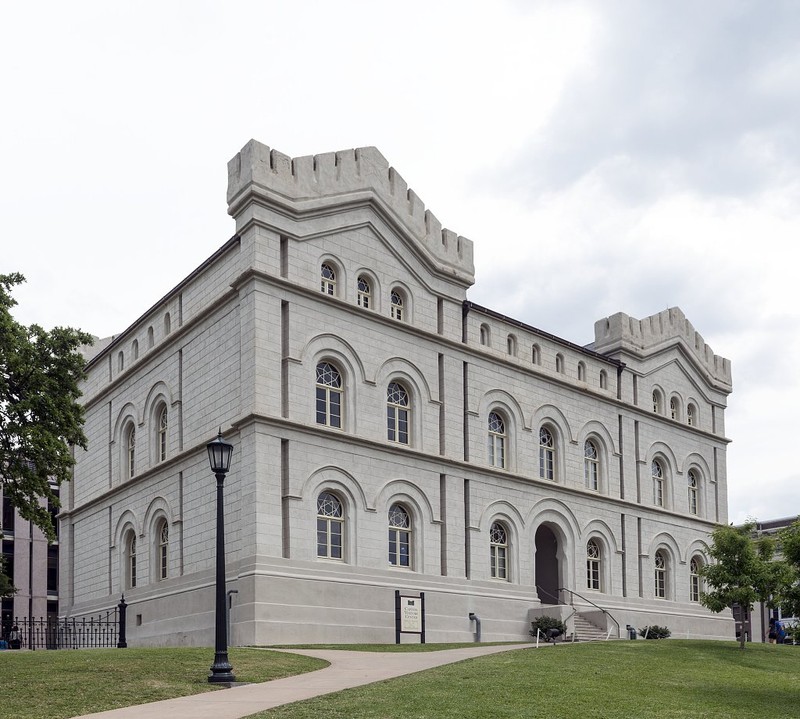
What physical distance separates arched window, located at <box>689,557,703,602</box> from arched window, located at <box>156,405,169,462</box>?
82.8ft

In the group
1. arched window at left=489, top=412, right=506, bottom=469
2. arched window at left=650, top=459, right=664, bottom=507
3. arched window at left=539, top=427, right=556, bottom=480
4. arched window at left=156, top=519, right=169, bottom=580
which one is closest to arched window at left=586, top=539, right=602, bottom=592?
arched window at left=539, top=427, right=556, bottom=480

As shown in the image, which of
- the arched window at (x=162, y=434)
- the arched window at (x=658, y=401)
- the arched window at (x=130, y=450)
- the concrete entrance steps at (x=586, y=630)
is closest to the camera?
the arched window at (x=162, y=434)

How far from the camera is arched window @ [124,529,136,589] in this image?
42.1 m

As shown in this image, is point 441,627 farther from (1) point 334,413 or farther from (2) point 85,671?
(2) point 85,671

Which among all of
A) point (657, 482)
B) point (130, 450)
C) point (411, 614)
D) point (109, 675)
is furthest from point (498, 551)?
point (109, 675)

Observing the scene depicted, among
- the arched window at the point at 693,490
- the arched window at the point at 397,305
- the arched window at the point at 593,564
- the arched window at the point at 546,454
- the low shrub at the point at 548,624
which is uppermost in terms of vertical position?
the arched window at the point at 397,305

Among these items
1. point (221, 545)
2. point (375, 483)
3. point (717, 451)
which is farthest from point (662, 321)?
point (221, 545)

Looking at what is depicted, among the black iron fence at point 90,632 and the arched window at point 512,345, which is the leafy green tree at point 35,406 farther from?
the arched window at point 512,345

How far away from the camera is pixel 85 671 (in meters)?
22.1

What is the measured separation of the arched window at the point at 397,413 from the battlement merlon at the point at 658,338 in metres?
14.2

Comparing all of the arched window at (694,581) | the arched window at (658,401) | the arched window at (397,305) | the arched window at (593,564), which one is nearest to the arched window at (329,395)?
the arched window at (397,305)

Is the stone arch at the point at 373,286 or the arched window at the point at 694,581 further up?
the stone arch at the point at 373,286

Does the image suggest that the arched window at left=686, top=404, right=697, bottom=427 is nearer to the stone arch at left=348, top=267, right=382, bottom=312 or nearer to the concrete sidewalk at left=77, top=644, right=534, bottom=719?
the stone arch at left=348, top=267, right=382, bottom=312

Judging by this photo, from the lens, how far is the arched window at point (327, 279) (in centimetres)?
3750
